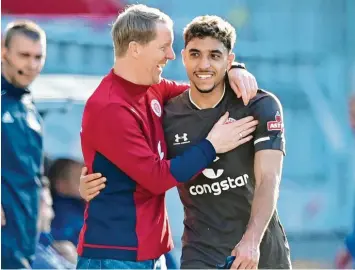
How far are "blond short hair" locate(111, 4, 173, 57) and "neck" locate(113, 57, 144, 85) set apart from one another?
3 centimetres

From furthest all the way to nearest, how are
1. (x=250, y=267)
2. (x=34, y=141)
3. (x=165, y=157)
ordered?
(x=34, y=141)
(x=165, y=157)
(x=250, y=267)

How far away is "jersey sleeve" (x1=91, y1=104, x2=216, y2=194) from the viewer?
382cm

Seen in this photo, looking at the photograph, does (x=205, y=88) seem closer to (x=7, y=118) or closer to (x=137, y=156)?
(x=137, y=156)

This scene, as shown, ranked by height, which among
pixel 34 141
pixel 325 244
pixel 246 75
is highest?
pixel 246 75

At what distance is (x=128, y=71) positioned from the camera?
3975 mm

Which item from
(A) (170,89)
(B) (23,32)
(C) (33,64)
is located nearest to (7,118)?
(C) (33,64)

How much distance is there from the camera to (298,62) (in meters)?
8.19

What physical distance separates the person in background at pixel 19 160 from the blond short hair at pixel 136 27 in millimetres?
1274

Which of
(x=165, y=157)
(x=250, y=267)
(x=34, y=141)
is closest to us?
(x=250, y=267)

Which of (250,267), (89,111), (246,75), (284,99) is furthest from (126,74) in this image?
(284,99)

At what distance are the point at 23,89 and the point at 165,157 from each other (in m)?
1.33

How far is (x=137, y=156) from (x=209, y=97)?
0.49m

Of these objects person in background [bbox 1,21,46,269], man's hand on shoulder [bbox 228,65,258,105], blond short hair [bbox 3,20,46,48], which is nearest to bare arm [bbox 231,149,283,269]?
man's hand on shoulder [bbox 228,65,258,105]

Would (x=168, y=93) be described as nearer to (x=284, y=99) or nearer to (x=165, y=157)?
(x=165, y=157)
